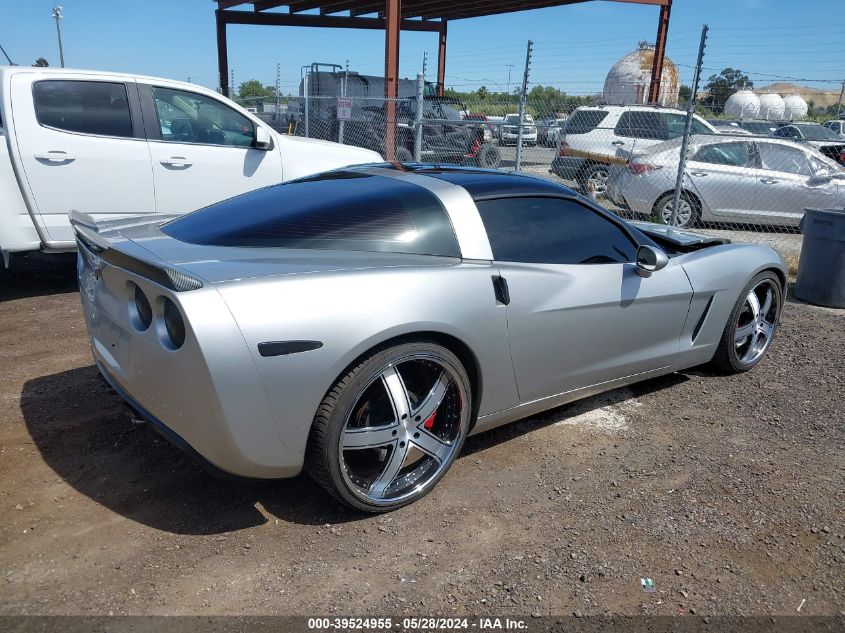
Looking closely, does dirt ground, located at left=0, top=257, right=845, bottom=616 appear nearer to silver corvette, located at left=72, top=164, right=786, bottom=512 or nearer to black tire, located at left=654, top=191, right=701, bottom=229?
silver corvette, located at left=72, top=164, right=786, bottom=512

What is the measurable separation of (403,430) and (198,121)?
482 cm

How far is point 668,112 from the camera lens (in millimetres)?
12547

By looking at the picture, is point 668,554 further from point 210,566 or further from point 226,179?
point 226,179

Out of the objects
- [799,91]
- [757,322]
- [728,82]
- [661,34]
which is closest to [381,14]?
[661,34]

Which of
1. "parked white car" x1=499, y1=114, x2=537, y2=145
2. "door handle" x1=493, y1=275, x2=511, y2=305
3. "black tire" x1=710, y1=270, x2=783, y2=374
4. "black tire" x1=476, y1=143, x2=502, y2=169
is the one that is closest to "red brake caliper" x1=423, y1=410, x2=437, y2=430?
"door handle" x1=493, y1=275, x2=511, y2=305

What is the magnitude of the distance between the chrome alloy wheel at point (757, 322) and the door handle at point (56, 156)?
527cm

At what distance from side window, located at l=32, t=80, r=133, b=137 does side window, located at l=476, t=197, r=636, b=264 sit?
164 inches

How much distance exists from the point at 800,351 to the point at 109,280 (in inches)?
188

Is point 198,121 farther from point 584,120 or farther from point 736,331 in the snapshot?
point 584,120

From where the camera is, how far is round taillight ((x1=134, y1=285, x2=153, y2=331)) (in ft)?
8.89

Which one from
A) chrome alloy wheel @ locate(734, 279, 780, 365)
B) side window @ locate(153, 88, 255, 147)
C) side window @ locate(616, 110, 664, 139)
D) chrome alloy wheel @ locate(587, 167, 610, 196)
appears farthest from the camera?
side window @ locate(616, 110, 664, 139)

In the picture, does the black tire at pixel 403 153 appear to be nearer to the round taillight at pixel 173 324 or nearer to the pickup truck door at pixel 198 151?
the pickup truck door at pixel 198 151

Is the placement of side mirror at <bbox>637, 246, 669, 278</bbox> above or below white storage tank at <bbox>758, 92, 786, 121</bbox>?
below

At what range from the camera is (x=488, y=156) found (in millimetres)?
15250
